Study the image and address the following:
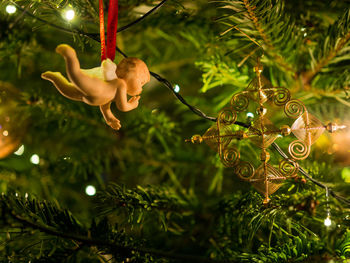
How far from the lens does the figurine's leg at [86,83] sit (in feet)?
1.17

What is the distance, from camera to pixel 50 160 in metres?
0.73

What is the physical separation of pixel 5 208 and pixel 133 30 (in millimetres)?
456

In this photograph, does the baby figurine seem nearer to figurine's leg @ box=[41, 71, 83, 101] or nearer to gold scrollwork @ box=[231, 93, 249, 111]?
figurine's leg @ box=[41, 71, 83, 101]

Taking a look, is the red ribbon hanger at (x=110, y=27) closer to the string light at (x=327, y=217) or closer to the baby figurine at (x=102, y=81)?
the baby figurine at (x=102, y=81)

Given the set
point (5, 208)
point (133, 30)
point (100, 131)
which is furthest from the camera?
point (100, 131)

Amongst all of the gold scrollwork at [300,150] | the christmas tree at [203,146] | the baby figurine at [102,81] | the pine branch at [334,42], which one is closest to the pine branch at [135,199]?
the christmas tree at [203,146]

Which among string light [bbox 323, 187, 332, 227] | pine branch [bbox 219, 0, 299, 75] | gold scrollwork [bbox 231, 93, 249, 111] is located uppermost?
pine branch [bbox 219, 0, 299, 75]

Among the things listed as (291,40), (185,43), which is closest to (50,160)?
(185,43)

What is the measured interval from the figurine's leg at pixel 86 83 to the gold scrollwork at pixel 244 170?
0.19m

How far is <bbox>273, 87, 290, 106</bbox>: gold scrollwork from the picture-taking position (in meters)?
0.42

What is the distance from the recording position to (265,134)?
0.43 m

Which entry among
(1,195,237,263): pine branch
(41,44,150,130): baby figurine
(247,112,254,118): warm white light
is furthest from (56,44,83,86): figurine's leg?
(247,112,254,118): warm white light

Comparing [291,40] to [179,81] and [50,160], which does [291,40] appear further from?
[50,160]

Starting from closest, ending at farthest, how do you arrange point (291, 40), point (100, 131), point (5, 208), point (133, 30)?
point (5, 208)
point (291, 40)
point (133, 30)
point (100, 131)
